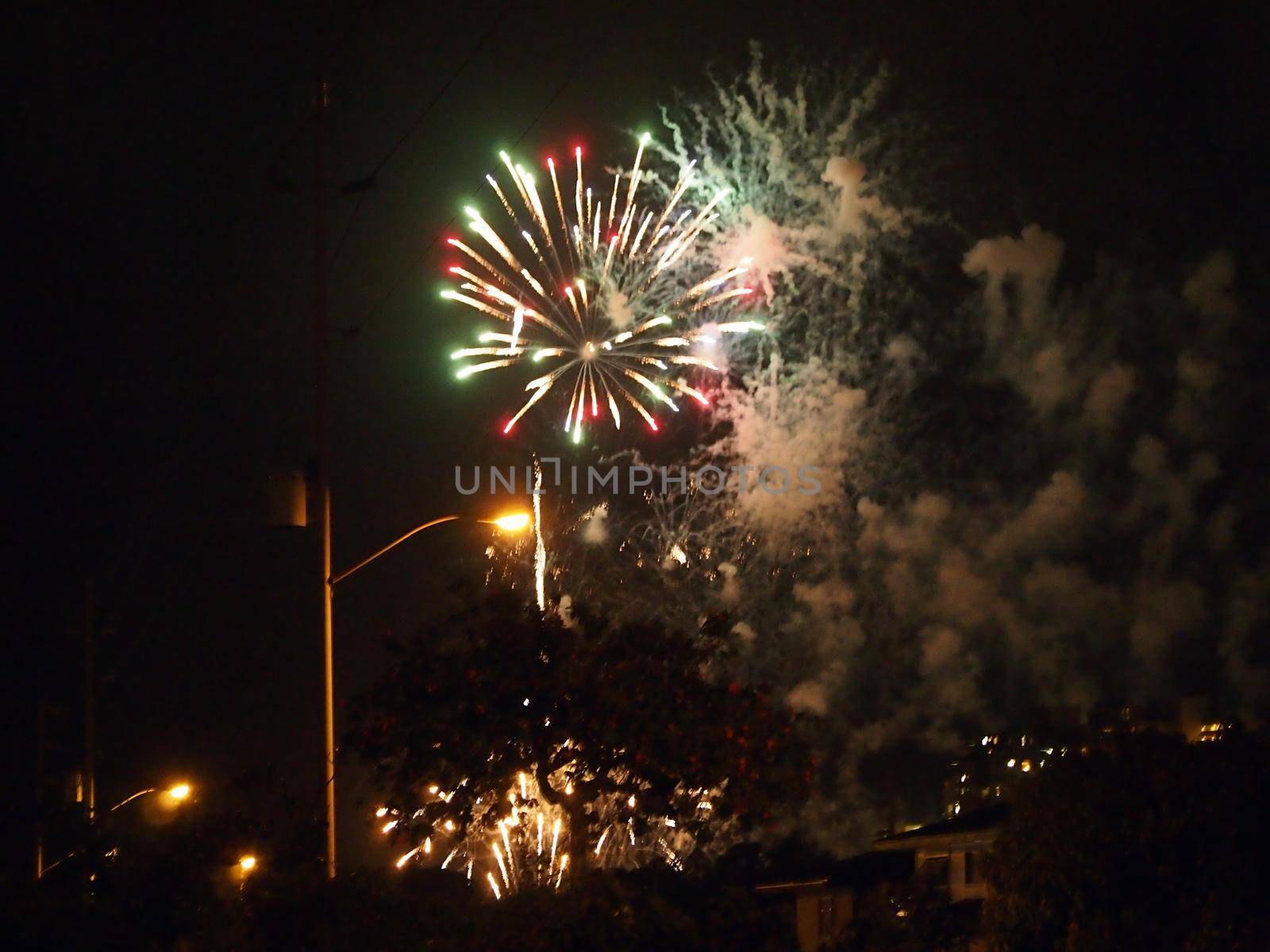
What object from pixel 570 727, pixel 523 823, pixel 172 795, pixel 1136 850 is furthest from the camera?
pixel 172 795

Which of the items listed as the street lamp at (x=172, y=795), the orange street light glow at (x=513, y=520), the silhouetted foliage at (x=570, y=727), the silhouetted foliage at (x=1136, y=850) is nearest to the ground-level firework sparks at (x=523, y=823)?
the silhouetted foliage at (x=570, y=727)

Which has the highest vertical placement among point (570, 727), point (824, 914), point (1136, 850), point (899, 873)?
point (570, 727)

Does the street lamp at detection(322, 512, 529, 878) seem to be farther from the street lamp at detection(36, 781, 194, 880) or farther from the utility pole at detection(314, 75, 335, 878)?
the street lamp at detection(36, 781, 194, 880)

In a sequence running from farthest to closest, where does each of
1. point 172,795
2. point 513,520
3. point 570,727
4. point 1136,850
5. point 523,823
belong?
point 172,795
point 523,823
point 513,520
point 570,727
point 1136,850

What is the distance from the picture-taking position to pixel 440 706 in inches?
662

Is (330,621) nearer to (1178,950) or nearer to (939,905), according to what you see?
(939,905)

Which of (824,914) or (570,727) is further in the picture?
(824,914)

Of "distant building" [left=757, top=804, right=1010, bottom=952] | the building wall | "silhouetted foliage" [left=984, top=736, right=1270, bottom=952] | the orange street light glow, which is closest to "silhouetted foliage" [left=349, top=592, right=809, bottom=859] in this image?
the orange street light glow

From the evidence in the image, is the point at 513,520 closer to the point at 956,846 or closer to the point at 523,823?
the point at 523,823

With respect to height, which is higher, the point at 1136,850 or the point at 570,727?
the point at 570,727

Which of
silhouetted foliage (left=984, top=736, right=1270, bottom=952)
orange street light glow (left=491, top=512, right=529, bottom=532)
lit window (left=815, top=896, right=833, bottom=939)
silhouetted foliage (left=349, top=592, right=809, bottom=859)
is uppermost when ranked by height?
orange street light glow (left=491, top=512, right=529, bottom=532)

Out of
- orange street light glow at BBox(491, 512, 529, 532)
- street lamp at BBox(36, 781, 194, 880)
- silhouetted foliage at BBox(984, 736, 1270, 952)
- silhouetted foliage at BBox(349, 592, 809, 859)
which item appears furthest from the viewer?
street lamp at BBox(36, 781, 194, 880)

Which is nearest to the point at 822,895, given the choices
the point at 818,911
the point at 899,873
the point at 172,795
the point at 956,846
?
the point at 818,911

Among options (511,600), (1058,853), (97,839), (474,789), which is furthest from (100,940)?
(97,839)
